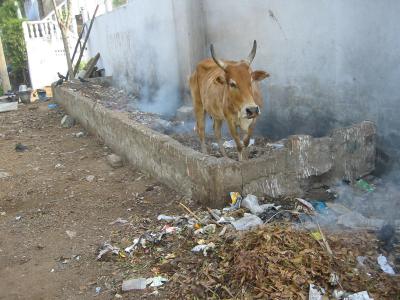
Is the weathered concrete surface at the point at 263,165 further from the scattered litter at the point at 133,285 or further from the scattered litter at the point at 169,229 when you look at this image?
the scattered litter at the point at 133,285

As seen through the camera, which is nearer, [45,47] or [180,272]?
[180,272]

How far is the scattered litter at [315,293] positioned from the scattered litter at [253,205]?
126 cm

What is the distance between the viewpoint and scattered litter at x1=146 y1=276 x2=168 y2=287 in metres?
3.56

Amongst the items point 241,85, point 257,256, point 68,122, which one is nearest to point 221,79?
point 241,85

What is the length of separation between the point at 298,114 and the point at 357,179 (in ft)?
5.08

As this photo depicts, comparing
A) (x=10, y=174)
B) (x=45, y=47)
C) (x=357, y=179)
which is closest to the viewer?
(x=357, y=179)

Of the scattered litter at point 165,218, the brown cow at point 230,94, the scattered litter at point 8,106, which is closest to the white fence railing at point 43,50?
the scattered litter at point 8,106

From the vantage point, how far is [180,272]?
3.63m

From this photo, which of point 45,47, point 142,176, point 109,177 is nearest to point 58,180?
point 109,177

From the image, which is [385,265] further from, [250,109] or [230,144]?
[230,144]

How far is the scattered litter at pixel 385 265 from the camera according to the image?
342cm

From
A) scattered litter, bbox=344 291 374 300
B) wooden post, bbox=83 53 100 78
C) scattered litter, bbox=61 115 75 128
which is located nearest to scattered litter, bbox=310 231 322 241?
scattered litter, bbox=344 291 374 300

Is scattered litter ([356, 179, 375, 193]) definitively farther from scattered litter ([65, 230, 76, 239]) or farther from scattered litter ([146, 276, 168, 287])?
scattered litter ([65, 230, 76, 239])

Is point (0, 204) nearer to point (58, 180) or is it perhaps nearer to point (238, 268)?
point (58, 180)
